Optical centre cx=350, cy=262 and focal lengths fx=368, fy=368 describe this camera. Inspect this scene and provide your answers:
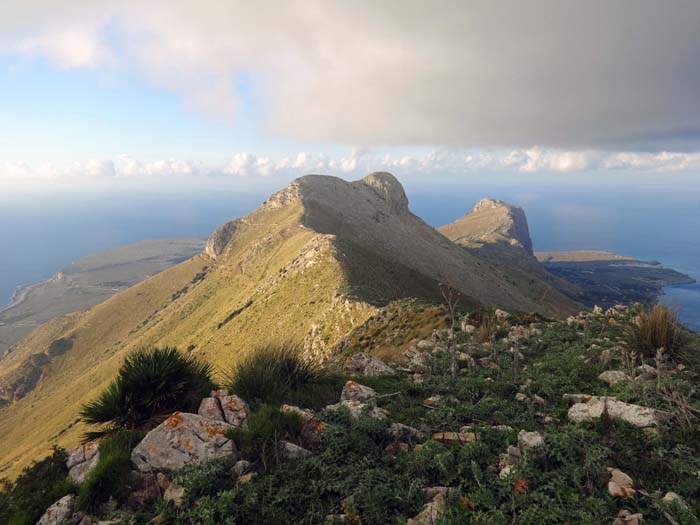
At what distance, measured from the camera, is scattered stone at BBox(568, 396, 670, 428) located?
5.27 m

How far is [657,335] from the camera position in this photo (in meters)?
7.89

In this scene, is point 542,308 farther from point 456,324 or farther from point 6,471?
point 6,471

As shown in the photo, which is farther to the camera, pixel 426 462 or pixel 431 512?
pixel 426 462

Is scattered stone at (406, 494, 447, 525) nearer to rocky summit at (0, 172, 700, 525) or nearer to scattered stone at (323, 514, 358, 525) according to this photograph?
rocky summit at (0, 172, 700, 525)

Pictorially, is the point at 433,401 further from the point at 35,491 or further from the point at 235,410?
the point at 35,491

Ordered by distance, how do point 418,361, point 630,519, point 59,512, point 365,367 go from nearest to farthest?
1. point 630,519
2. point 59,512
3. point 365,367
4. point 418,361

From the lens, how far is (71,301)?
19750 cm

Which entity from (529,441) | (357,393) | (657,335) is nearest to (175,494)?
(357,393)

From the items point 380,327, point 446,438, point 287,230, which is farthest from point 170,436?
point 287,230

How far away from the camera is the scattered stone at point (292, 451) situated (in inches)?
185

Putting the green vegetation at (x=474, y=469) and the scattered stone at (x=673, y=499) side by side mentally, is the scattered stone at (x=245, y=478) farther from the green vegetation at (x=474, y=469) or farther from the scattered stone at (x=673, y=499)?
the scattered stone at (x=673, y=499)

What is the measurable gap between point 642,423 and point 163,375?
719cm

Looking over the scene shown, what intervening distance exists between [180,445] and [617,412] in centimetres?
626

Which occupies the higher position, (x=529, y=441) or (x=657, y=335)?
(x=657, y=335)
